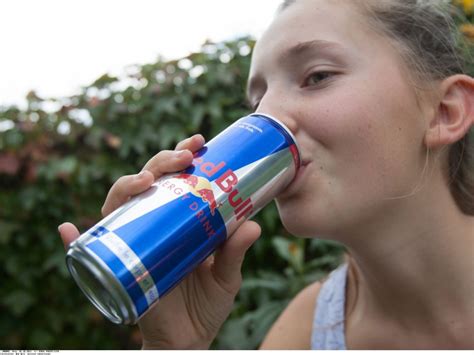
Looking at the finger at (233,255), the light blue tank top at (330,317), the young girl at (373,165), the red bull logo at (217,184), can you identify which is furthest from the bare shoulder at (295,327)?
the red bull logo at (217,184)

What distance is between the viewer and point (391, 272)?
1.19m

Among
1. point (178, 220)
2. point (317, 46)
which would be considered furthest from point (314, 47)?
point (178, 220)

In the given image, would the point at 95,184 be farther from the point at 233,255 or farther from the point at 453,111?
the point at 453,111

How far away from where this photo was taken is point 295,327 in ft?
4.69

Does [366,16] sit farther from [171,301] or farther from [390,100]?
[171,301]

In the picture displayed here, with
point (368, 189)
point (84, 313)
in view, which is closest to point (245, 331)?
point (84, 313)

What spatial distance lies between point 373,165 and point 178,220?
470 mm

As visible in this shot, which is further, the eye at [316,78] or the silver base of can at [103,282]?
the eye at [316,78]

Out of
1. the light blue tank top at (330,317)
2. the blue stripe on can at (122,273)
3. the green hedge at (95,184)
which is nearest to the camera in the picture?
the blue stripe on can at (122,273)

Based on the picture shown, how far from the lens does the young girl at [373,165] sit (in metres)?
0.97

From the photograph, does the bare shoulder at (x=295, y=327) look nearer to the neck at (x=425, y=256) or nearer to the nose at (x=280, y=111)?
the neck at (x=425, y=256)

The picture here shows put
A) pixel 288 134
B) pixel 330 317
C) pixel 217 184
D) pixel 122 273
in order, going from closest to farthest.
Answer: pixel 122 273
pixel 217 184
pixel 288 134
pixel 330 317

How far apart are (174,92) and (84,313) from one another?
3.51 ft

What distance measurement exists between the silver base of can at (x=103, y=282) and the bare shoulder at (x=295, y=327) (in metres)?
0.75
